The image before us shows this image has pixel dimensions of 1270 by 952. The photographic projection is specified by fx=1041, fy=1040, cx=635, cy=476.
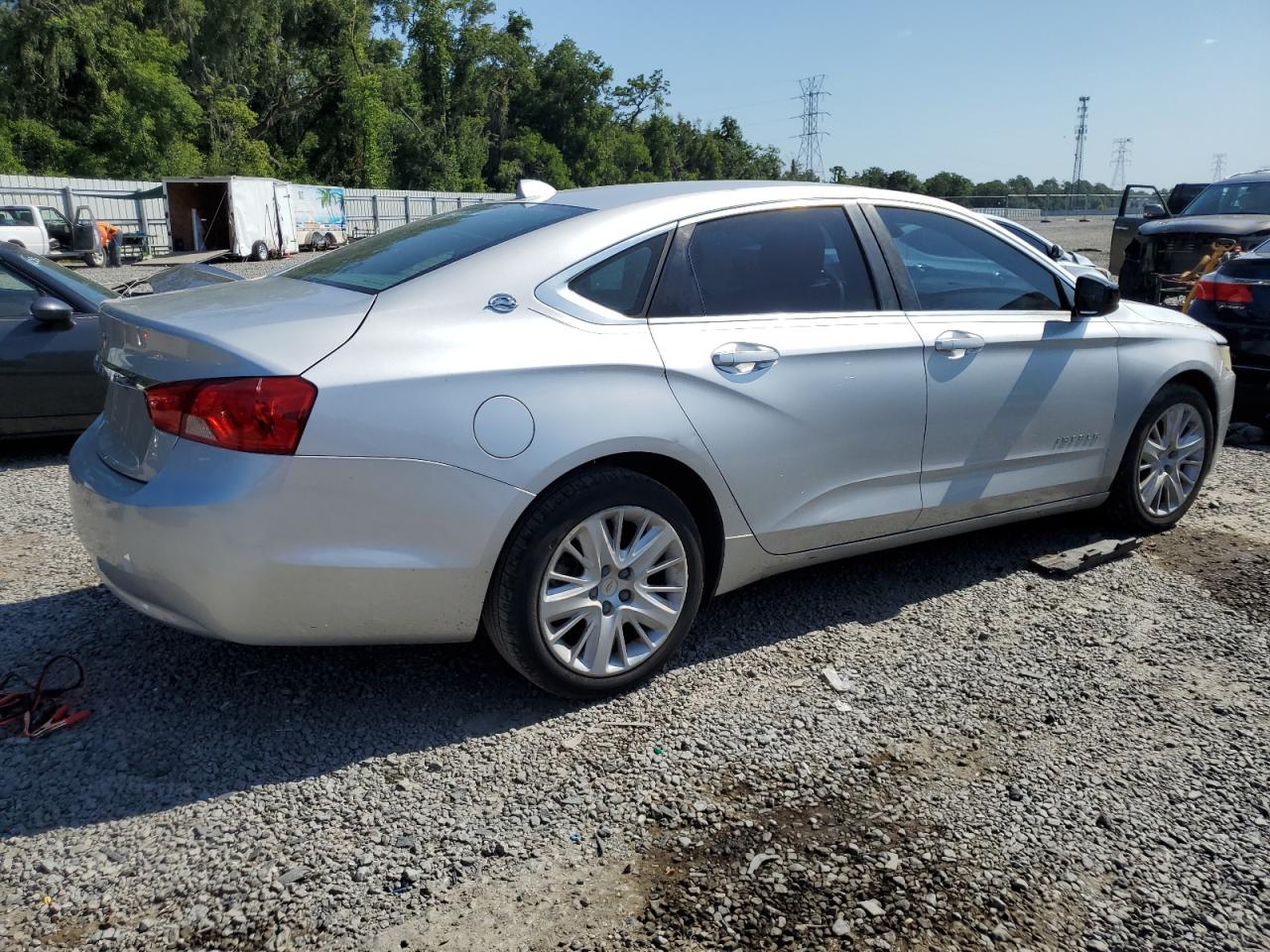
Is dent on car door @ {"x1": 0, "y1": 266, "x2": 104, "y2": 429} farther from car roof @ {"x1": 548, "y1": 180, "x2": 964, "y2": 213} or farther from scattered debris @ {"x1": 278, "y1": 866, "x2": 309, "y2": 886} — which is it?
scattered debris @ {"x1": 278, "y1": 866, "x2": 309, "y2": 886}

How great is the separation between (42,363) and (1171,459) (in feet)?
21.3

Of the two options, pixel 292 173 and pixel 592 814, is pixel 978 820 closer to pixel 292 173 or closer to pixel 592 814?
pixel 592 814

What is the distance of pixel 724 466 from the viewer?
11.6 feet

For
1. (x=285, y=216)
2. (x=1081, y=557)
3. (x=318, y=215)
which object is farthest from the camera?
(x=318, y=215)

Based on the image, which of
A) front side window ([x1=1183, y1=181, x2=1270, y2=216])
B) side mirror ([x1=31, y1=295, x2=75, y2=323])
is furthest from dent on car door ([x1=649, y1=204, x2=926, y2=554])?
front side window ([x1=1183, y1=181, x2=1270, y2=216])

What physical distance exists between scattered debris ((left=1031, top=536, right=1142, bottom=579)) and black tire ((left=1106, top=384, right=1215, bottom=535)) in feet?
0.54

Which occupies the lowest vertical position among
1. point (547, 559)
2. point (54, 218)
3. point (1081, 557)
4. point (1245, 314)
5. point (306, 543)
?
point (1081, 557)

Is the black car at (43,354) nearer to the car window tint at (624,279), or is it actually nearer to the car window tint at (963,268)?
the car window tint at (624,279)

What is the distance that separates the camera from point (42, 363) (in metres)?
6.45

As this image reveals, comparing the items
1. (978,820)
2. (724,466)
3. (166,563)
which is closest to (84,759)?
(166,563)

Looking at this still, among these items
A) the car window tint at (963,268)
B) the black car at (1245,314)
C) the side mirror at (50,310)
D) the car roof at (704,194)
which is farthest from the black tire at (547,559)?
the black car at (1245,314)

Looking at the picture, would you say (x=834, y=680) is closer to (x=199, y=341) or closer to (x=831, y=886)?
(x=831, y=886)

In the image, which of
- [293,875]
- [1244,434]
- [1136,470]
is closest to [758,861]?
[293,875]

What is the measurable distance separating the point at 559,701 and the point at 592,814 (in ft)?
2.18
